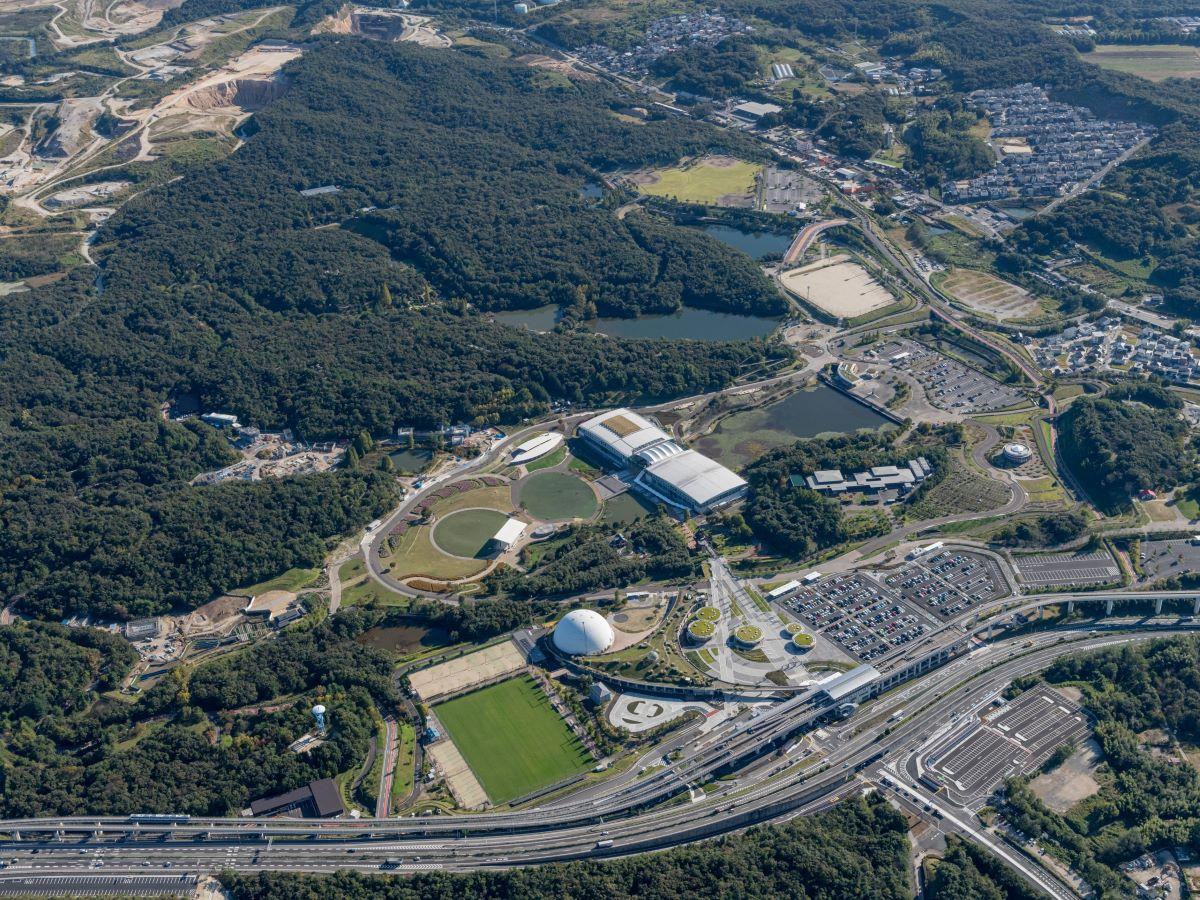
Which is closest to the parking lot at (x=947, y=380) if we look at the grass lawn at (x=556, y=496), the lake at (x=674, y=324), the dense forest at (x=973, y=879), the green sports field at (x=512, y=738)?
the lake at (x=674, y=324)

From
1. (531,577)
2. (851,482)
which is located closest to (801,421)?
(851,482)

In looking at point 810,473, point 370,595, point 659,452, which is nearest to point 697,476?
point 659,452

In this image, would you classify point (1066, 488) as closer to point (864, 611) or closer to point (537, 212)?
point (864, 611)

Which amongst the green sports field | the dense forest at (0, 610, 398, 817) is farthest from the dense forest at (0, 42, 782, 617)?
the green sports field

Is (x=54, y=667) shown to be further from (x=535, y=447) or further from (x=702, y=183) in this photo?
(x=702, y=183)

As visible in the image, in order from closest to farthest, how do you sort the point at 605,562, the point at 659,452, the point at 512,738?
the point at 512,738 < the point at 605,562 < the point at 659,452
